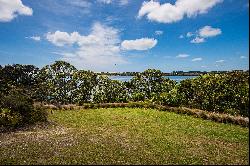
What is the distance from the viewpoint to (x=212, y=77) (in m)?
28.2

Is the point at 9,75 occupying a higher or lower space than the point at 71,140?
higher

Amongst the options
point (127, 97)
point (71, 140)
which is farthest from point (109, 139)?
point (127, 97)

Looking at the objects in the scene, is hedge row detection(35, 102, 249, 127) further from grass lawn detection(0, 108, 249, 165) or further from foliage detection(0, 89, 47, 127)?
foliage detection(0, 89, 47, 127)

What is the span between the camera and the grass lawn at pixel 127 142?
15.0 m

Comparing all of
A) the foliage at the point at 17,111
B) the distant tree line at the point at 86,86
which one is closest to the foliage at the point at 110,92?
the distant tree line at the point at 86,86

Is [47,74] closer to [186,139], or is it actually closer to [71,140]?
[71,140]

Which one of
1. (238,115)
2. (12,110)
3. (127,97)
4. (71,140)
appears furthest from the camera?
(127,97)

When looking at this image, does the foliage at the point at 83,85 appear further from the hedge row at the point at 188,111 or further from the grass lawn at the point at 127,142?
the grass lawn at the point at 127,142

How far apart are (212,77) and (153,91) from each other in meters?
10.9

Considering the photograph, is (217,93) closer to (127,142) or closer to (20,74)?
(127,142)

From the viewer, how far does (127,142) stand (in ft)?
58.7

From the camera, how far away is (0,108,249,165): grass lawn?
49.1ft

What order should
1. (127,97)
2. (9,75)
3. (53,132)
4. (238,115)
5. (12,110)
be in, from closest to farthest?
(53,132) → (12,110) → (238,115) → (127,97) → (9,75)

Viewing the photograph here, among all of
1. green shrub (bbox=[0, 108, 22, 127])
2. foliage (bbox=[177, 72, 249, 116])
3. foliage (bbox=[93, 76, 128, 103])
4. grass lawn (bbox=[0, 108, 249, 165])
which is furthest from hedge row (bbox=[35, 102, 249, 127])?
green shrub (bbox=[0, 108, 22, 127])
